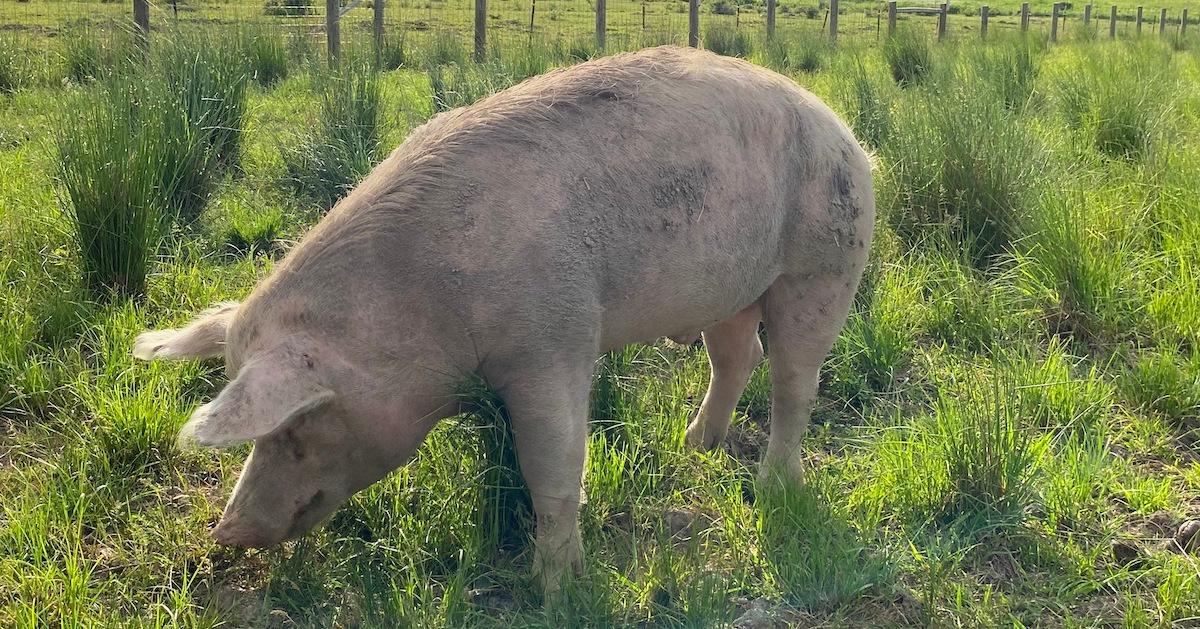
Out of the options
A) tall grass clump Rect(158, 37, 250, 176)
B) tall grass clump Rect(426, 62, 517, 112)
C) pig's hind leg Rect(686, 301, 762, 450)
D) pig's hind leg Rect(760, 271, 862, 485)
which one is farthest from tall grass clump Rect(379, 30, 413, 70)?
pig's hind leg Rect(760, 271, 862, 485)

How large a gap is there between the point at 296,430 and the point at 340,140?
12.5 feet

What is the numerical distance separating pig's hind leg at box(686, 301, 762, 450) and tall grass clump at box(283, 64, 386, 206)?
8.71 ft

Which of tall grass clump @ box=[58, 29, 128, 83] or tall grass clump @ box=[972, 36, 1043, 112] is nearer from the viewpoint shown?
tall grass clump @ box=[58, 29, 128, 83]

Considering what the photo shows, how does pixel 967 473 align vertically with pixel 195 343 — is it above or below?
below

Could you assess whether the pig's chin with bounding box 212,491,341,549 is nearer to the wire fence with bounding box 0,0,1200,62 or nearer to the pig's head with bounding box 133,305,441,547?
the pig's head with bounding box 133,305,441,547

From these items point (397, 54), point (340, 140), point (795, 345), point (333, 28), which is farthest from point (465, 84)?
point (795, 345)

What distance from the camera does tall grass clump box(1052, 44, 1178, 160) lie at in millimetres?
7051

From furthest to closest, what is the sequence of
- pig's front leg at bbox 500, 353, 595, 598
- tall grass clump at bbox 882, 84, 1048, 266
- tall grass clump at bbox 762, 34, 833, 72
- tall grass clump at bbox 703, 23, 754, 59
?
tall grass clump at bbox 703, 23, 754, 59 < tall grass clump at bbox 762, 34, 833, 72 < tall grass clump at bbox 882, 84, 1048, 266 < pig's front leg at bbox 500, 353, 595, 598

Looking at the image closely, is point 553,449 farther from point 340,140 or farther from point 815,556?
point 340,140

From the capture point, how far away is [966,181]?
5395 mm

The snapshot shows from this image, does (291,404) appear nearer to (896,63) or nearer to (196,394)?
(196,394)

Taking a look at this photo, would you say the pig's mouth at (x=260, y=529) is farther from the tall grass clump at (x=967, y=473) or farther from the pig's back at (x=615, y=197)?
the tall grass clump at (x=967, y=473)

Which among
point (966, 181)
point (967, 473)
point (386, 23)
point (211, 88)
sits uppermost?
point (386, 23)

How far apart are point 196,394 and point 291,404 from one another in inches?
63.1
